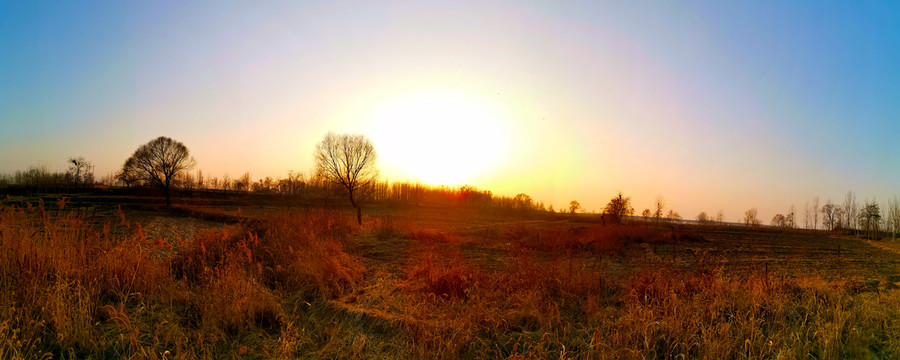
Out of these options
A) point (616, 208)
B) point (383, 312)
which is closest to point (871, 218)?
point (616, 208)

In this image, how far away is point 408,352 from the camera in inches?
186

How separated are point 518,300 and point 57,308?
5.97 metres

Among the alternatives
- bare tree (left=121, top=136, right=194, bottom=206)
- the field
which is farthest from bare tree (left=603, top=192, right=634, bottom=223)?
bare tree (left=121, top=136, right=194, bottom=206)

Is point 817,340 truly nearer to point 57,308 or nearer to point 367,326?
point 367,326

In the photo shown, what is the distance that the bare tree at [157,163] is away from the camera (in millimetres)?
49969

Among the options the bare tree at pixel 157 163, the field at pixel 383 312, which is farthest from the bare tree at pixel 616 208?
the bare tree at pixel 157 163

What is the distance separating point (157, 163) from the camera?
50438 millimetres

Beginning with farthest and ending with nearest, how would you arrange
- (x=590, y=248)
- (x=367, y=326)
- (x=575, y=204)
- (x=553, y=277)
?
(x=575, y=204) < (x=590, y=248) < (x=553, y=277) < (x=367, y=326)

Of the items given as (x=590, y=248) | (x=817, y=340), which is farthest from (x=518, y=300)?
(x=590, y=248)

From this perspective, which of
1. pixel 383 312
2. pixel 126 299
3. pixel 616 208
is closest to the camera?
pixel 126 299

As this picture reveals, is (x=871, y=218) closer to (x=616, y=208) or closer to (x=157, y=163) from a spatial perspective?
(x=616, y=208)

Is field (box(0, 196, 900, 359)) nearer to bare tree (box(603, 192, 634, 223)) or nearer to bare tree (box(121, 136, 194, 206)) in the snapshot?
bare tree (box(603, 192, 634, 223))

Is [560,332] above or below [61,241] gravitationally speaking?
below

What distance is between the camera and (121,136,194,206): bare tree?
49969 millimetres
